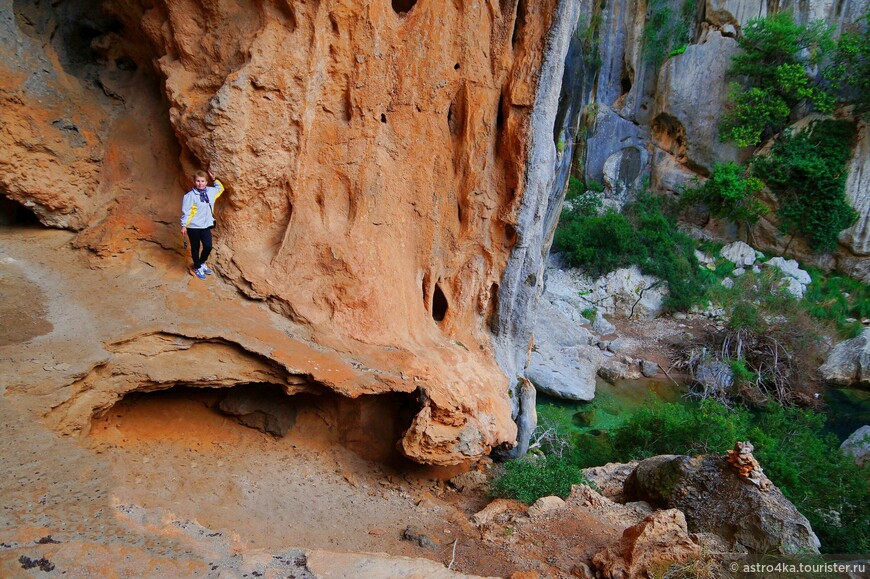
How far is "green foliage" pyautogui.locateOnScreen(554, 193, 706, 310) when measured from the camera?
19.1 m

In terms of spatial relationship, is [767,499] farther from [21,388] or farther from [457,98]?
[21,388]

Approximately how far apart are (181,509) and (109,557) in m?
1.81

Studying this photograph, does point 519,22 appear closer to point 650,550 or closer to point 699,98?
point 650,550

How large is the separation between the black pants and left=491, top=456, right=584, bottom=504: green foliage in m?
4.65

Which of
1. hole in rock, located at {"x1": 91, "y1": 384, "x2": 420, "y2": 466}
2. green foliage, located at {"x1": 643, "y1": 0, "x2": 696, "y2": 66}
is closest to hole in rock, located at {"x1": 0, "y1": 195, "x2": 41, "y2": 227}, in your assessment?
hole in rock, located at {"x1": 91, "y1": 384, "x2": 420, "y2": 466}

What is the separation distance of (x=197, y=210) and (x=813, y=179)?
2245 cm

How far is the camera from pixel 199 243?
5344 millimetres

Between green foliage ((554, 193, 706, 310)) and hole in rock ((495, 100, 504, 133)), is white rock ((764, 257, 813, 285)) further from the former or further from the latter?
hole in rock ((495, 100, 504, 133))

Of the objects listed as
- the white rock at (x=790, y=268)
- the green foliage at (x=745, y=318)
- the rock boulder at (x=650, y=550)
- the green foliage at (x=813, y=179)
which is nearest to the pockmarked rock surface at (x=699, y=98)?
the green foliage at (x=813, y=179)

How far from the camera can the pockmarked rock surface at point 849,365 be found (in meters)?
15.2

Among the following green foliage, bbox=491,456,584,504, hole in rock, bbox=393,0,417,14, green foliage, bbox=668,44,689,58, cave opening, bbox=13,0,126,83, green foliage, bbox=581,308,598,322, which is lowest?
green foliage, bbox=491,456,584,504

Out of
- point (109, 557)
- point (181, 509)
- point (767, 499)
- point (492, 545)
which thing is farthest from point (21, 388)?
point (767, 499)

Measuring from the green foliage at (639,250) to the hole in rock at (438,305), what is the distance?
13.2 meters

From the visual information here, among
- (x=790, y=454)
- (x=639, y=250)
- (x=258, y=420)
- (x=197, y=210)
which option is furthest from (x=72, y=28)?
(x=639, y=250)
